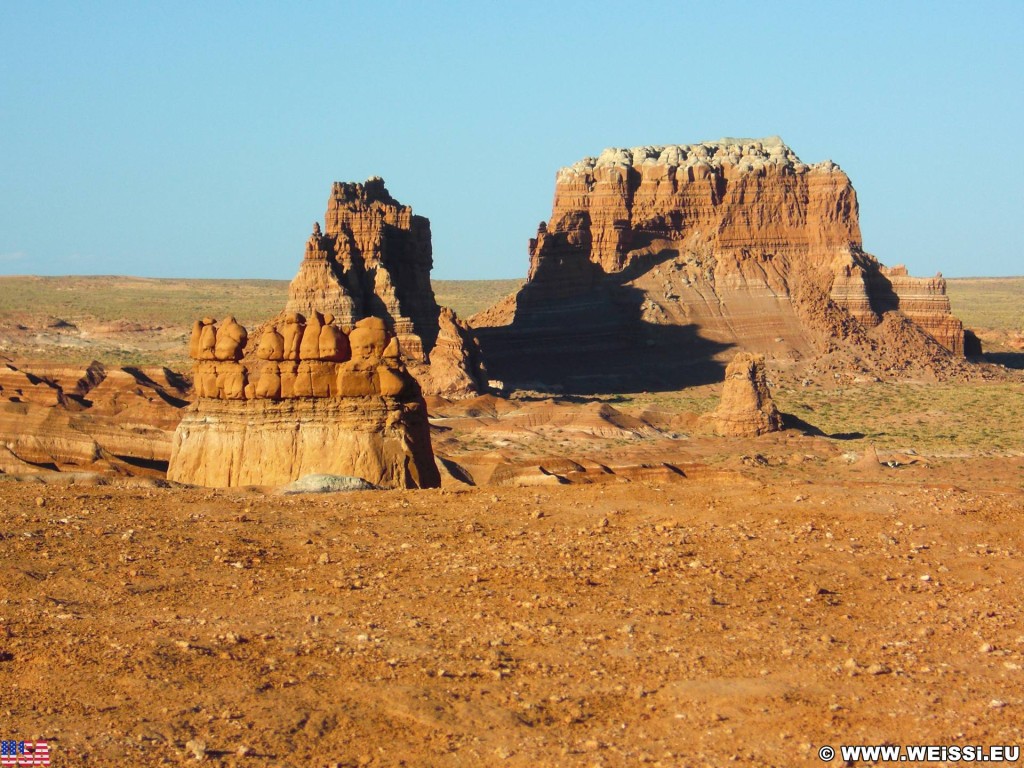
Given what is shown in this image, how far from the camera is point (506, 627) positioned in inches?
414

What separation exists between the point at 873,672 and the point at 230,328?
15.8 metres

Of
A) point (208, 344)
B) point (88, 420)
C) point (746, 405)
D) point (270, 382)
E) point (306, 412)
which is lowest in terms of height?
point (746, 405)

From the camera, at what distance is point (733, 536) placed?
13.5m

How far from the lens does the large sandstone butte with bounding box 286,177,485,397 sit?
60.3 m

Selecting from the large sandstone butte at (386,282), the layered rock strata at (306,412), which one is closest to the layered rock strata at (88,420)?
the layered rock strata at (306,412)

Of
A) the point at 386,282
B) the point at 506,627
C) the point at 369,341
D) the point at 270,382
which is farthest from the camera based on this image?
the point at 386,282

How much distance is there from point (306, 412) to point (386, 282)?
44.3m

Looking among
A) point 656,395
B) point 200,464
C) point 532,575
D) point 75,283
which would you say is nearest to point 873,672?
point 532,575

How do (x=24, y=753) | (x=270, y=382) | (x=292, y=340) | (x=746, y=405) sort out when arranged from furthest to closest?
1. (x=746, y=405)
2. (x=292, y=340)
3. (x=270, y=382)
4. (x=24, y=753)

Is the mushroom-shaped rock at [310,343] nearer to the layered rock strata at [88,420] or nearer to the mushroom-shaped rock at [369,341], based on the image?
the mushroom-shaped rock at [369,341]

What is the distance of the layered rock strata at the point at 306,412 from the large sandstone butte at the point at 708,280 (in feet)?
167

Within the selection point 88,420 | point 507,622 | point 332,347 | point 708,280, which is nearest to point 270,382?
point 332,347

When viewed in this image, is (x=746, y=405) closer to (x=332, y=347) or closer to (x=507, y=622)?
(x=332, y=347)

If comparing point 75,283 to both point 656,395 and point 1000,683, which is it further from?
point 1000,683
